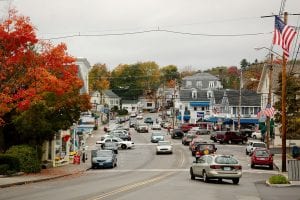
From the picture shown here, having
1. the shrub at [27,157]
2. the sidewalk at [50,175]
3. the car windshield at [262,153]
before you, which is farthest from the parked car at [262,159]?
the shrub at [27,157]

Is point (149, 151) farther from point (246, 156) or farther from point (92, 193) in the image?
point (92, 193)

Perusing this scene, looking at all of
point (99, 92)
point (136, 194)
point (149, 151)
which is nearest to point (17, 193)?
point (136, 194)

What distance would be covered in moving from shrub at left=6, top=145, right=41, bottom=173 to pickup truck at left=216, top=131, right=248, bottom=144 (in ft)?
138

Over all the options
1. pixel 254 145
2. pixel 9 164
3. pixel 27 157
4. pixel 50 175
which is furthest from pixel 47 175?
pixel 254 145

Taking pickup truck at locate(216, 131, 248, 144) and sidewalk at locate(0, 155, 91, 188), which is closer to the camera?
sidewalk at locate(0, 155, 91, 188)

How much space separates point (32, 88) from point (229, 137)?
4538 centimetres

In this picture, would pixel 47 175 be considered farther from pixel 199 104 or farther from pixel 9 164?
pixel 199 104

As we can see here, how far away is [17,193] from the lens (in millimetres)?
25422

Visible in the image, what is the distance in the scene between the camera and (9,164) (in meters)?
36.0

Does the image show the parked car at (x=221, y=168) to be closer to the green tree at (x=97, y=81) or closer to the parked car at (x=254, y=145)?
the parked car at (x=254, y=145)

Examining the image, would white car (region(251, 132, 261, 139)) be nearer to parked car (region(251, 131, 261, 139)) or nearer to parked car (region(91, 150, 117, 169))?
parked car (region(251, 131, 261, 139))

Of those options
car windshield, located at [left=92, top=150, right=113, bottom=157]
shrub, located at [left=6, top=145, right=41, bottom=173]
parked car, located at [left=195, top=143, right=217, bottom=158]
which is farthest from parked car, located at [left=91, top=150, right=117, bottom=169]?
parked car, located at [left=195, top=143, right=217, bottom=158]

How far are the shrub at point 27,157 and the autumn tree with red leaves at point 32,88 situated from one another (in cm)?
156

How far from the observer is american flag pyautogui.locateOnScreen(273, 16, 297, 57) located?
29.9 m
